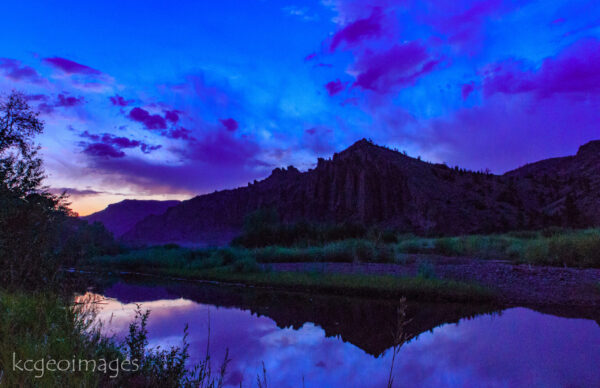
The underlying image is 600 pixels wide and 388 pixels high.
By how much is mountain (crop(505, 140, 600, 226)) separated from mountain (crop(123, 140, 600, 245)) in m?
0.19

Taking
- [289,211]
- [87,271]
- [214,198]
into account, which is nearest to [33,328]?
[87,271]

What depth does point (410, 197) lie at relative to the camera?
6341 centimetres

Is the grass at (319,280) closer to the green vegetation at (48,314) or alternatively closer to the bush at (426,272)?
the bush at (426,272)

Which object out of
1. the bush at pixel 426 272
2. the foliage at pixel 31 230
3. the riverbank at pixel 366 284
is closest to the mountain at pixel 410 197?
the bush at pixel 426 272

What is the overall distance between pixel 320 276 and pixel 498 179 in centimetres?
6182

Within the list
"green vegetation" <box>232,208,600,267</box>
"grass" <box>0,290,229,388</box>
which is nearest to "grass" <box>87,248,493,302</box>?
"green vegetation" <box>232,208,600,267</box>

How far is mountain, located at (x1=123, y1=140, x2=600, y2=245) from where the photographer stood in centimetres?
5581

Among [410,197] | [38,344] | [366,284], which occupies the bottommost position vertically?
[366,284]

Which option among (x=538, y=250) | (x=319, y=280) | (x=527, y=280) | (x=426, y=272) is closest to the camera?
(x=527, y=280)

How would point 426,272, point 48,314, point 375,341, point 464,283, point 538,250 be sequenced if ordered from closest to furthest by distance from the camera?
point 48,314, point 375,341, point 464,283, point 426,272, point 538,250

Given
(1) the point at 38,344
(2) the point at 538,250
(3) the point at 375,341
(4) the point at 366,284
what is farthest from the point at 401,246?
(1) the point at 38,344

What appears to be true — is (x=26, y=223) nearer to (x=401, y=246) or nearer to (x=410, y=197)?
(x=401, y=246)

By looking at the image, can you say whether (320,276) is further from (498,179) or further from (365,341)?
(498,179)

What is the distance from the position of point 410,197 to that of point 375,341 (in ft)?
178
